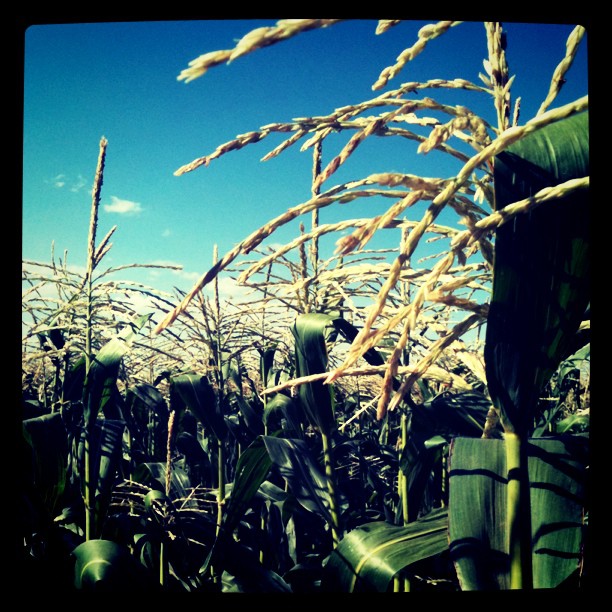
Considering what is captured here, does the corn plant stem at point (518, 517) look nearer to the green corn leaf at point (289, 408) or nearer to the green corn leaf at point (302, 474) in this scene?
the green corn leaf at point (302, 474)

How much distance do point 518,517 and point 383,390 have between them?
1.66 feet

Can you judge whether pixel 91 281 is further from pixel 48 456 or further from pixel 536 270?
pixel 536 270

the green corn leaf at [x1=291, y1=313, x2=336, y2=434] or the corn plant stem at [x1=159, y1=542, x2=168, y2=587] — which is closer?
the green corn leaf at [x1=291, y1=313, x2=336, y2=434]

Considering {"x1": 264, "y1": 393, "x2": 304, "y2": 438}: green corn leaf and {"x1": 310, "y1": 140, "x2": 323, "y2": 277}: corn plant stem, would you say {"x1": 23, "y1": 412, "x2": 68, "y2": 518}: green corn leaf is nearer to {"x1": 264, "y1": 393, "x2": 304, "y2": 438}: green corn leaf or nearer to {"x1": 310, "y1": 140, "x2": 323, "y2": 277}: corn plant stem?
{"x1": 264, "y1": 393, "x2": 304, "y2": 438}: green corn leaf

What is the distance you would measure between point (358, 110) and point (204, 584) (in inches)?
65.3

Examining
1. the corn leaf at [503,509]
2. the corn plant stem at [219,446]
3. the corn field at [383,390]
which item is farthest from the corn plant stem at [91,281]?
the corn leaf at [503,509]

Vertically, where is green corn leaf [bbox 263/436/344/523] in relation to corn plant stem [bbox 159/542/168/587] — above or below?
above

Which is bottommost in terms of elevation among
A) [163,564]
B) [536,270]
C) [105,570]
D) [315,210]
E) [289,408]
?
[163,564]

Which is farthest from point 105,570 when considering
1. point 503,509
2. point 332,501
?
point 503,509

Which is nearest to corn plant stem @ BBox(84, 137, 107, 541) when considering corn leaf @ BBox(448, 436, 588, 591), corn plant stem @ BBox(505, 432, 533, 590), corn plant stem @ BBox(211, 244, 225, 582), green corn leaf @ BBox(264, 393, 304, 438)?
corn plant stem @ BBox(211, 244, 225, 582)

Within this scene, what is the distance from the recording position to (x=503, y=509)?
1.05 m

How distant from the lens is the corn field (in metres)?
0.85
